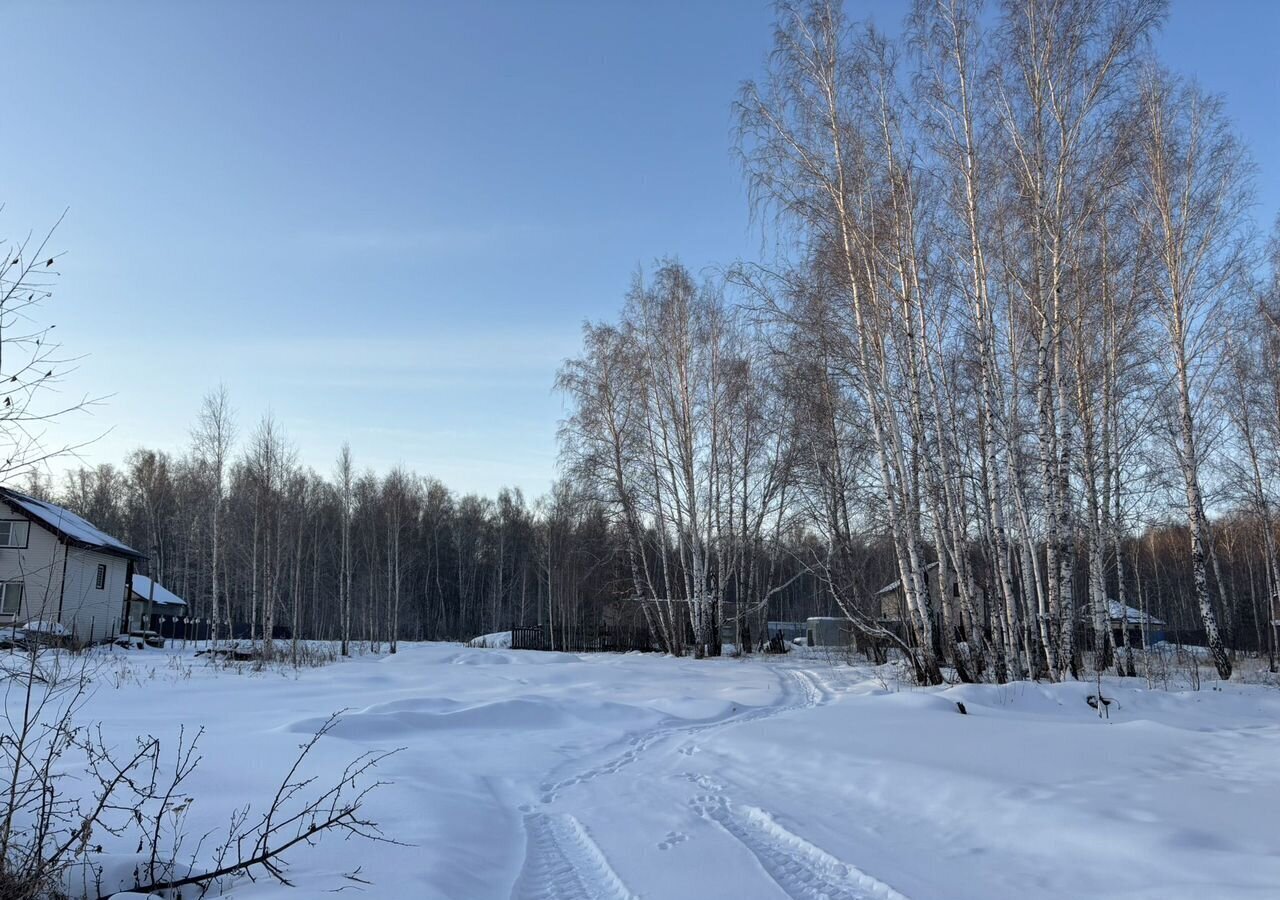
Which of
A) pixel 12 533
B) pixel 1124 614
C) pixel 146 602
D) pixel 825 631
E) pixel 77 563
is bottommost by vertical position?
pixel 825 631

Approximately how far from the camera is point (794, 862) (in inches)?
181

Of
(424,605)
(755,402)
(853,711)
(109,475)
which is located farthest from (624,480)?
(109,475)

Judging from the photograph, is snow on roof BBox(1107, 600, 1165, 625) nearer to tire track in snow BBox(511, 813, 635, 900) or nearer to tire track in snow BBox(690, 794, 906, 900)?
tire track in snow BBox(690, 794, 906, 900)

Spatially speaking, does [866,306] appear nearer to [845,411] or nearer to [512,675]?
[845,411]

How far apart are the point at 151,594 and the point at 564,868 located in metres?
41.0

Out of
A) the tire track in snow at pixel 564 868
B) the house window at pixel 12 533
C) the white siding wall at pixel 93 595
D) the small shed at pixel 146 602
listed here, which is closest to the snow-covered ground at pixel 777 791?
the tire track in snow at pixel 564 868

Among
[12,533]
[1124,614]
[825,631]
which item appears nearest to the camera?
[1124,614]

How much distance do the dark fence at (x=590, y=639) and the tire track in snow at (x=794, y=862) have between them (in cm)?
2410

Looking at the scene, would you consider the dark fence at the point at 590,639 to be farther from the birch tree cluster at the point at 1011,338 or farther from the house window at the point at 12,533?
the house window at the point at 12,533

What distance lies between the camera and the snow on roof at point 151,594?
39.9m

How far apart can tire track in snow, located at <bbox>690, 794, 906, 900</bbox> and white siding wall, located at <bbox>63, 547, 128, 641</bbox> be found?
28424 millimetres

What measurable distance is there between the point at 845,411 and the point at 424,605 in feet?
159

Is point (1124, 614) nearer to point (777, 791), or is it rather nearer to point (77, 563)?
point (777, 791)

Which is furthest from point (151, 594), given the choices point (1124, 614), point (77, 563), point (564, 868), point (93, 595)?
point (564, 868)
